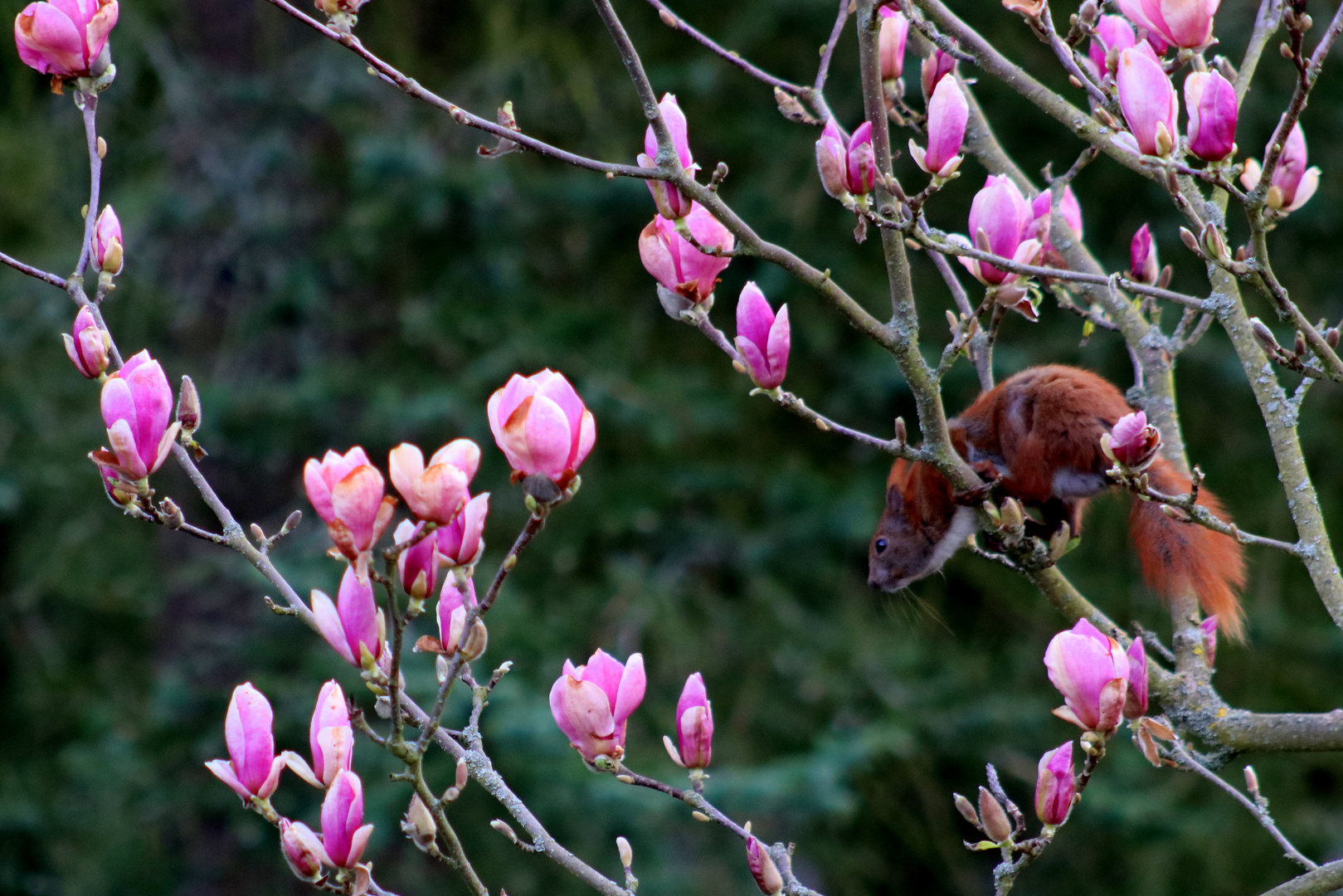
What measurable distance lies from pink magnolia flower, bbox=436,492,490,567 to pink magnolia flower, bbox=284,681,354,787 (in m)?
0.15

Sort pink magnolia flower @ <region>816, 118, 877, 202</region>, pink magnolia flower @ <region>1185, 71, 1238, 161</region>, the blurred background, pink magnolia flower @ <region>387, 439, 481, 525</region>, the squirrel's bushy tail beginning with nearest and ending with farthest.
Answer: pink magnolia flower @ <region>387, 439, 481, 525</region> → pink magnolia flower @ <region>1185, 71, 1238, 161</region> → pink magnolia flower @ <region>816, 118, 877, 202</region> → the squirrel's bushy tail → the blurred background

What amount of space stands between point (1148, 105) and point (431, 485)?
25.1 inches

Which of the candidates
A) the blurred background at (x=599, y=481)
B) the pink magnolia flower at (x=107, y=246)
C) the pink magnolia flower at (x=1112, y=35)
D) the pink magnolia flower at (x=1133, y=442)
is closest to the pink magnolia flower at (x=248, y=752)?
the pink magnolia flower at (x=107, y=246)

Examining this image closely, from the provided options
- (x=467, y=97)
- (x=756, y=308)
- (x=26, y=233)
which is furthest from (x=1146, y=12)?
(x=26, y=233)

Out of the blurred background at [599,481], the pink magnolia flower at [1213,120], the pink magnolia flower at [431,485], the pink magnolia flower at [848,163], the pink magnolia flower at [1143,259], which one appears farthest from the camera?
the blurred background at [599,481]

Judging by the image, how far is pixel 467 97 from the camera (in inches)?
160

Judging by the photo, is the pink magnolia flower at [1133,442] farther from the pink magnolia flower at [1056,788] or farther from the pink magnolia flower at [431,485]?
the pink magnolia flower at [431,485]

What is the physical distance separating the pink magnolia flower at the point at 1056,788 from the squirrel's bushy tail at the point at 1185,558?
60 cm

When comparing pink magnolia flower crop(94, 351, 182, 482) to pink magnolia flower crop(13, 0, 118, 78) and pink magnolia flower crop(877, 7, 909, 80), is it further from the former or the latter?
pink magnolia flower crop(877, 7, 909, 80)

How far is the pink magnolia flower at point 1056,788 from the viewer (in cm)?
101

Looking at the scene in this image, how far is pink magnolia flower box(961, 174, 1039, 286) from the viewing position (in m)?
1.09

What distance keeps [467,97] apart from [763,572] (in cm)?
181

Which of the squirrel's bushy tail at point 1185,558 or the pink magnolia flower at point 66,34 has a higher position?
the pink magnolia flower at point 66,34

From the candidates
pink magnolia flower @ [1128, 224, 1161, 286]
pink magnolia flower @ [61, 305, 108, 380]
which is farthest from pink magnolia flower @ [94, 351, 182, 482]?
pink magnolia flower @ [1128, 224, 1161, 286]
